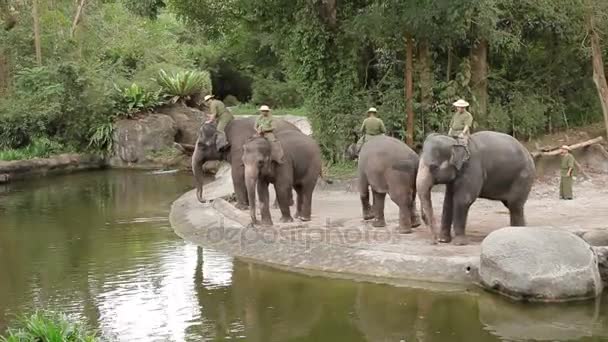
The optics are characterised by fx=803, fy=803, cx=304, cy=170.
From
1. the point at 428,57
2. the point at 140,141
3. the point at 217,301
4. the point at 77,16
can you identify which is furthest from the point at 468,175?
the point at 77,16

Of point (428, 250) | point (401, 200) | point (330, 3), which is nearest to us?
point (428, 250)

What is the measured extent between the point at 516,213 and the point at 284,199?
4199 millimetres

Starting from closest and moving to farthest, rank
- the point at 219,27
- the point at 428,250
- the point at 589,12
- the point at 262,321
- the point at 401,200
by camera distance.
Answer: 1. the point at 262,321
2. the point at 428,250
3. the point at 401,200
4. the point at 589,12
5. the point at 219,27

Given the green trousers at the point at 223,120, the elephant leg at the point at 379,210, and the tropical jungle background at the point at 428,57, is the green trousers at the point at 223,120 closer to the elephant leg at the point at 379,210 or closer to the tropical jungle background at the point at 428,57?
the elephant leg at the point at 379,210

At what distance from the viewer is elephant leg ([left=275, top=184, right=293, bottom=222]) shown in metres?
14.7

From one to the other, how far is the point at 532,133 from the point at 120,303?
12.7m

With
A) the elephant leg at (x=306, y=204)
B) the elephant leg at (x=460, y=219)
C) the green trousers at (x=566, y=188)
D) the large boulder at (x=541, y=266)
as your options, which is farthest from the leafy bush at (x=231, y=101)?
the large boulder at (x=541, y=266)

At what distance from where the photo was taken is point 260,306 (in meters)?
11.0

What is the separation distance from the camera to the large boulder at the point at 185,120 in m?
30.1

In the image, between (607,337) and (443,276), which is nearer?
(607,337)

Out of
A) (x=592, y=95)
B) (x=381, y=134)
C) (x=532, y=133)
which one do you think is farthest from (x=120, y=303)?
(x=592, y=95)

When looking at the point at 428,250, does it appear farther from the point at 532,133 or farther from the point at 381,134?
the point at 532,133

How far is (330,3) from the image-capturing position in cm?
1981

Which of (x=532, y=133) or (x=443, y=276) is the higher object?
(x=532, y=133)
